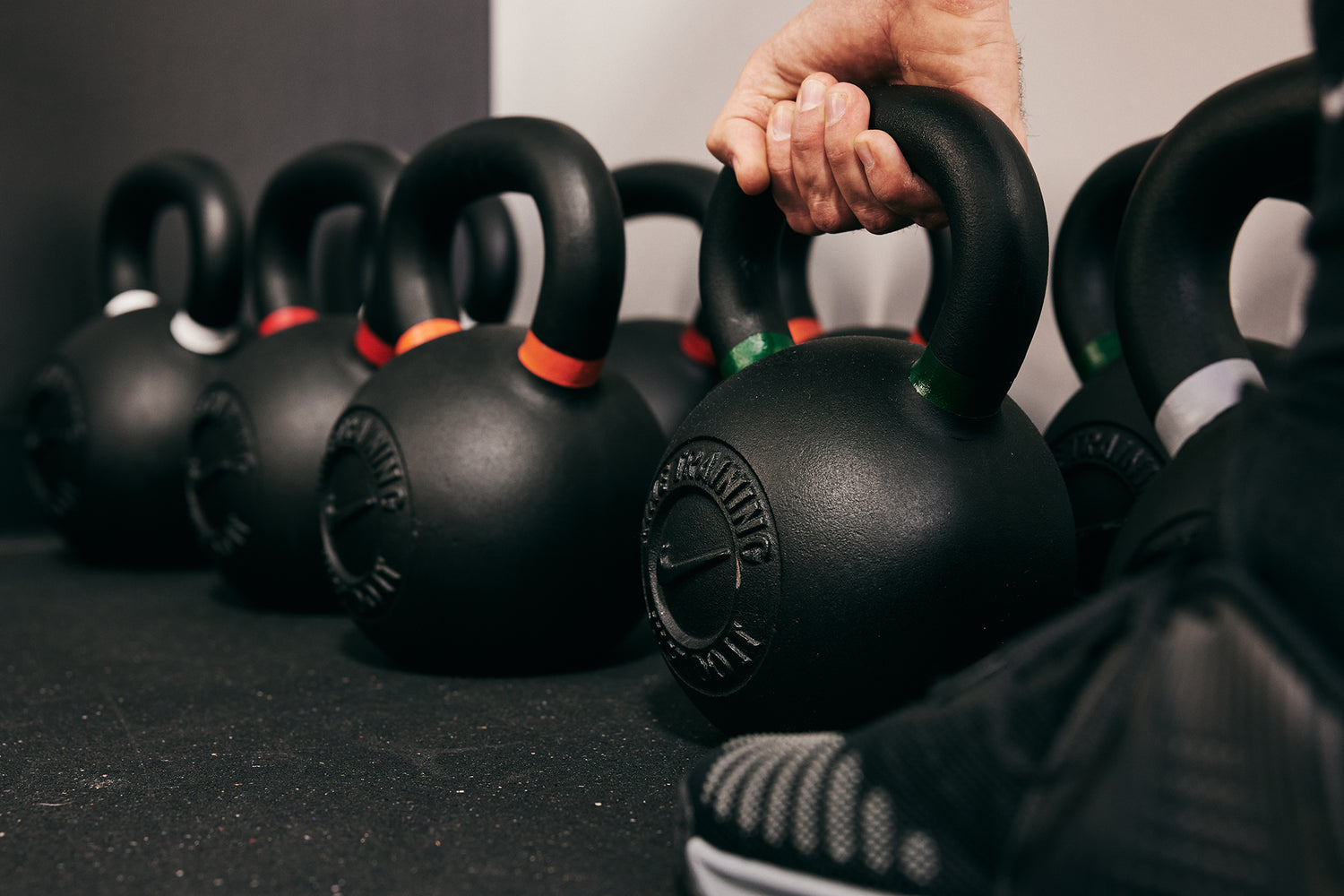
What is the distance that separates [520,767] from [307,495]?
589 mm

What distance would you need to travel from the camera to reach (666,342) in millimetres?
1501

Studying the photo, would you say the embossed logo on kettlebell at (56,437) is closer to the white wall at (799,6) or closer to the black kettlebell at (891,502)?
the white wall at (799,6)

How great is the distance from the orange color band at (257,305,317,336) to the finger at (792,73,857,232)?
0.86 m

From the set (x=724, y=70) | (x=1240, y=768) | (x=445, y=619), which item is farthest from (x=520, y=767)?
(x=724, y=70)

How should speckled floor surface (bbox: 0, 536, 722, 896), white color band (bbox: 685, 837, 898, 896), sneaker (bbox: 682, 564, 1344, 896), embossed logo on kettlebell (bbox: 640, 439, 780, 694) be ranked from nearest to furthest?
sneaker (bbox: 682, 564, 1344, 896), white color band (bbox: 685, 837, 898, 896), speckled floor surface (bbox: 0, 536, 722, 896), embossed logo on kettlebell (bbox: 640, 439, 780, 694)

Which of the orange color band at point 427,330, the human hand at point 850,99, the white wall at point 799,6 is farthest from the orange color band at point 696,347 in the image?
the human hand at point 850,99

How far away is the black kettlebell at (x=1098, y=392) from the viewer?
3.15 feet

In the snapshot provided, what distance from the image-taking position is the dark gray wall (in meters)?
1.81

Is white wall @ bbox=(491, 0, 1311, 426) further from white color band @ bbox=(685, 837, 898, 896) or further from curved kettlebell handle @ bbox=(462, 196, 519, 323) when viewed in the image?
white color band @ bbox=(685, 837, 898, 896)

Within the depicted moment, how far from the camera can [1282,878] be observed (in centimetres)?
37

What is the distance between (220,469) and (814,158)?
85 cm

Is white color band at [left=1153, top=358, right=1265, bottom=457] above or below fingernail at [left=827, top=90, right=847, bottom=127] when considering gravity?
below

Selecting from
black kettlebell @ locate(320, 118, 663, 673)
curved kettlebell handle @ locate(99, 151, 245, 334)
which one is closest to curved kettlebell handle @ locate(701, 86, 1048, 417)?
black kettlebell @ locate(320, 118, 663, 673)

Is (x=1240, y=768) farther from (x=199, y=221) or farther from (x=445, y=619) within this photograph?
(x=199, y=221)
